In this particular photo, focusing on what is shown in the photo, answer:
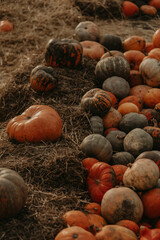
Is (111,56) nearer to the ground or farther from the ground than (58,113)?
farther from the ground

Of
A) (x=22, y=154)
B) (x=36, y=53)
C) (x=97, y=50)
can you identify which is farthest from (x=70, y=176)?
(x=36, y=53)

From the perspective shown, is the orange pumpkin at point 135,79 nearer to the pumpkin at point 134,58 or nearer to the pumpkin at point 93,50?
the pumpkin at point 134,58

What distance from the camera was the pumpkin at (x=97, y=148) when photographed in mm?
A: 4461

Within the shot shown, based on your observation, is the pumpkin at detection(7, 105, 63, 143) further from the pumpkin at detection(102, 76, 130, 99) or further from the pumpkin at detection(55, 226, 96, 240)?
the pumpkin at detection(55, 226, 96, 240)

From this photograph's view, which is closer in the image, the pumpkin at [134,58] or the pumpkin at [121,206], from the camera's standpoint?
the pumpkin at [121,206]

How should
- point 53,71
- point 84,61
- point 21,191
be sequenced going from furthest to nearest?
1. point 84,61
2. point 53,71
3. point 21,191

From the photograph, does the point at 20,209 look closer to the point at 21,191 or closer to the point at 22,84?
the point at 21,191

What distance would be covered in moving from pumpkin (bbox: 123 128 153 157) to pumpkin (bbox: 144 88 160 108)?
1228 mm

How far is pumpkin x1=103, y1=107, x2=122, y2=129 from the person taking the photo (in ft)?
17.4

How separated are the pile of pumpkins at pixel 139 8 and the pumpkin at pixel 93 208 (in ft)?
26.6

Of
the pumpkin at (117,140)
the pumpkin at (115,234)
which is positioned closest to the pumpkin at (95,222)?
the pumpkin at (115,234)

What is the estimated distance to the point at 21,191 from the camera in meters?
3.27

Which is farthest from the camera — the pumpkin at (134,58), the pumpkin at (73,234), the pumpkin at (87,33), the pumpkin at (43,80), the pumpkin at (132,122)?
the pumpkin at (87,33)

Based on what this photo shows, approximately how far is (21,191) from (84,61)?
411 centimetres
